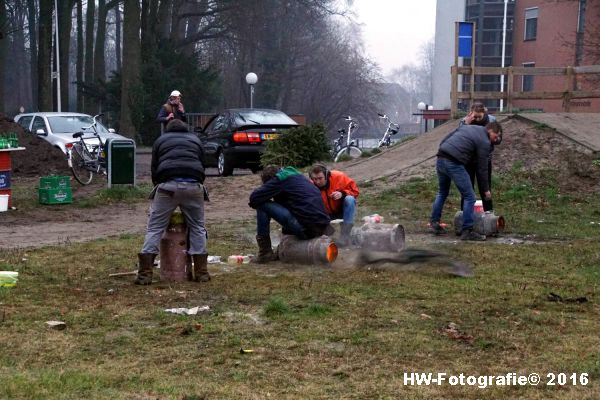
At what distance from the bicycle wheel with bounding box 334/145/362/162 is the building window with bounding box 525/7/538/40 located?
3420cm

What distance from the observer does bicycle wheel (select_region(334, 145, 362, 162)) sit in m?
20.5

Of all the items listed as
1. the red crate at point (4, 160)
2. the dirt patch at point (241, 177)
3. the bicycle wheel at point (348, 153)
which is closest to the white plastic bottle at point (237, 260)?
the dirt patch at point (241, 177)

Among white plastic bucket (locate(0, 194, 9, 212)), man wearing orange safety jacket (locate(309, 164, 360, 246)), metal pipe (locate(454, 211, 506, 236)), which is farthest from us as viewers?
white plastic bucket (locate(0, 194, 9, 212))

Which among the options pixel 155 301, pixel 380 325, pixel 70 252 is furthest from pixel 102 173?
pixel 380 325

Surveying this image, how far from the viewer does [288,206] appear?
9.69 meters

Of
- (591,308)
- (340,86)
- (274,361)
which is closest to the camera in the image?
(274,361)

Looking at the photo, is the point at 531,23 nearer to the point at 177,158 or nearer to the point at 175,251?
the point at 177,158

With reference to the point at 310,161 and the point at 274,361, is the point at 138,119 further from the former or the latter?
the point at 274,361

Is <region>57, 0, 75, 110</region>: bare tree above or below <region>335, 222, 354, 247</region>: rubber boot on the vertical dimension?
above

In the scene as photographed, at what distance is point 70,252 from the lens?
34.2ft

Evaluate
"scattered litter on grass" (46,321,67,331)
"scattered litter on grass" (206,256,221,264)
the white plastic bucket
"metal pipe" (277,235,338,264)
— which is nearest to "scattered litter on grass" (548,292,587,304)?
"metal pipe" (277,235,338,264)

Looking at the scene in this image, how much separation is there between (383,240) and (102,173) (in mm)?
10554

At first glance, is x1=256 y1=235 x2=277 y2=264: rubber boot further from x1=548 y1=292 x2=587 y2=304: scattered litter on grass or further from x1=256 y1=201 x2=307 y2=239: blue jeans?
x1=548 y1=292 x2=587 y2=304: scattered litter on grass

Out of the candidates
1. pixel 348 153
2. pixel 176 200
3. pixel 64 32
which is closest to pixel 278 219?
pixel 176 200
